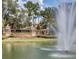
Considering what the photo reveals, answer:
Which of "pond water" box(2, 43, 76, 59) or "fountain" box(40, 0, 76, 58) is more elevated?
"fountain" box(40, 0, 76, 58)

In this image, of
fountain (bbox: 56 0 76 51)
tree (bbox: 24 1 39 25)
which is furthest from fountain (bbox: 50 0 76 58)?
tree (bbox: 24 1 39 25)

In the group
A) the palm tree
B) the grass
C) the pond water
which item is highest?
the palm tree

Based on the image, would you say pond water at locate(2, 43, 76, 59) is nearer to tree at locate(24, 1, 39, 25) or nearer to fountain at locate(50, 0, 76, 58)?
fountain at locate(50, 0, 76, 58)

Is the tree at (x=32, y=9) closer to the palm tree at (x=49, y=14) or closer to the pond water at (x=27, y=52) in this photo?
the palm tree at (x=49, y=14)

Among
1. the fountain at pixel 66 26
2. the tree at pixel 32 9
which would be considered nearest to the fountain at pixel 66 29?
the fountain at pixel 66 26

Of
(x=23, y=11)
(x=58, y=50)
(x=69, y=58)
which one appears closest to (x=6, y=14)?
(x=23, y=11)

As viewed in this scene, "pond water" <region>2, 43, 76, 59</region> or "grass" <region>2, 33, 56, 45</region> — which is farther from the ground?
"grass" <region>2, 33, 56, 45</region>

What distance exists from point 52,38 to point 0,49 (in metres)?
0.47

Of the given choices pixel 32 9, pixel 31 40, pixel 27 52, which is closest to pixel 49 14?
pixel 32 9

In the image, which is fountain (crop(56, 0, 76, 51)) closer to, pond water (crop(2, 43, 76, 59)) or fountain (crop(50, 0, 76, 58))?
fountain (crop(50, 0, 76, 58))

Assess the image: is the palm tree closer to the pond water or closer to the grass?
the grass

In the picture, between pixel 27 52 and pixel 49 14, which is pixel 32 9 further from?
pixel 27 52

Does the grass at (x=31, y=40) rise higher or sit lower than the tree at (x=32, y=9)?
lower

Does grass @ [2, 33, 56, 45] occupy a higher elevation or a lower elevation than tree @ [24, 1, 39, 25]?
lower
